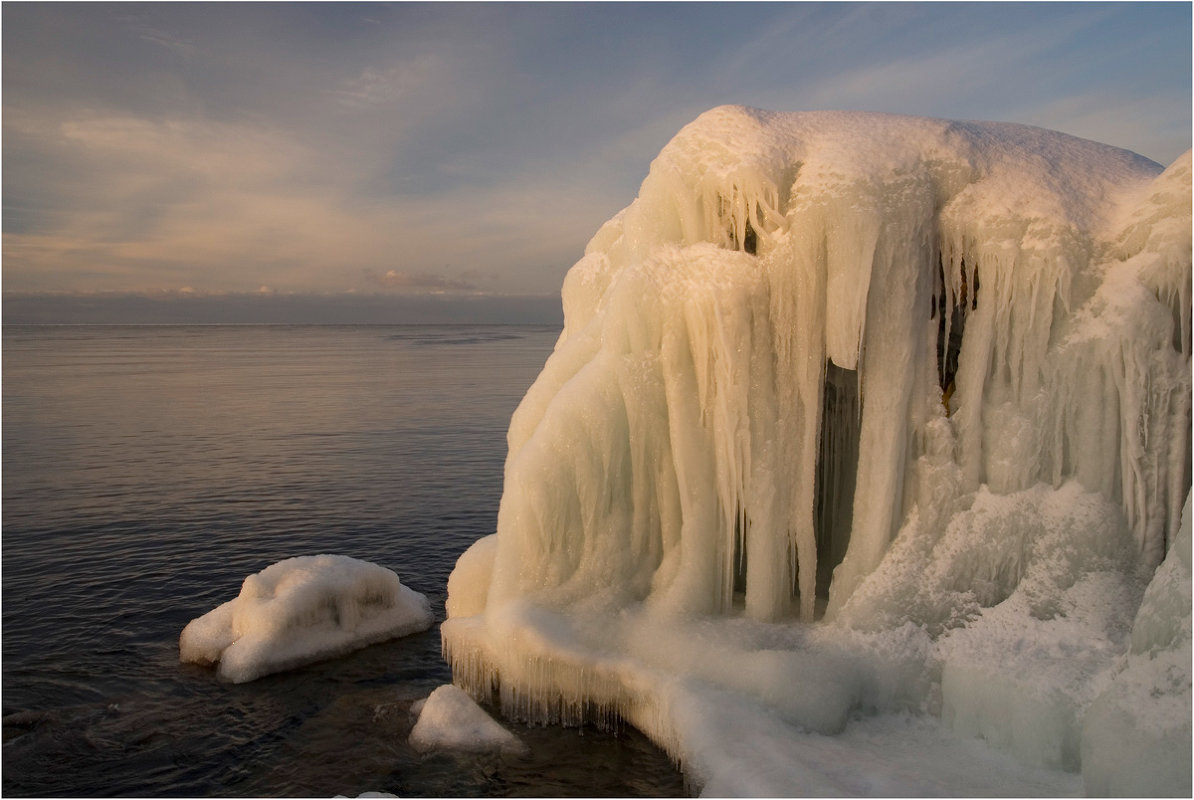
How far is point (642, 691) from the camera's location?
914 cm

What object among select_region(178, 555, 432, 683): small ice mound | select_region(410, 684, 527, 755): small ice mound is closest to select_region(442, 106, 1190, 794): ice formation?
select_region(410, 684, 527, 755): small ice mound

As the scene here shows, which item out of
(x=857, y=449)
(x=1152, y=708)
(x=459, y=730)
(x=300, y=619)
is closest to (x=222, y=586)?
(x=300, y=619)

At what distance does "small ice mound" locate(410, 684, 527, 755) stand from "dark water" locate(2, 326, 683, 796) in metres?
0.17

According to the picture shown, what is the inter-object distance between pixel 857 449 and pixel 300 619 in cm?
840

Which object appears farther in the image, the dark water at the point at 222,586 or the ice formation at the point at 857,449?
the dark water at the point at 222,586

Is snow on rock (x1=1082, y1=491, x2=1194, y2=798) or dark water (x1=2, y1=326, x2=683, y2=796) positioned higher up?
snow on rock (x1=1082, y1=491, x2=1194, y2=798)

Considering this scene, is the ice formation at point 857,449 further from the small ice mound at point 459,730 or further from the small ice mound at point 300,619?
the small ice mound at point 300,619

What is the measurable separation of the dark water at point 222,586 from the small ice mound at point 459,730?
0.56 feet

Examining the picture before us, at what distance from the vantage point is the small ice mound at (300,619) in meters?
11.9

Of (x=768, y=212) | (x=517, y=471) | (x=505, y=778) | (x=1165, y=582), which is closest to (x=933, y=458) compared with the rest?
(x=1165, y=582)

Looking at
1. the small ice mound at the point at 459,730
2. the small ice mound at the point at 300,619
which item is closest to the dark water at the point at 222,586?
the small ice mound at the point at 459,730

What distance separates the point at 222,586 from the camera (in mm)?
15297

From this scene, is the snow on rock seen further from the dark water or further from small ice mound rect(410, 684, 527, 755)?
small ice mound rect(410, 684, 527, 755)

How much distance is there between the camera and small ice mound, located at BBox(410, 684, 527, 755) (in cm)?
936
